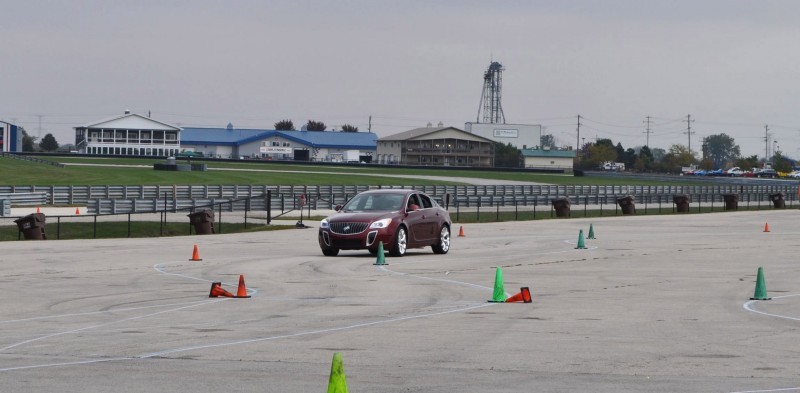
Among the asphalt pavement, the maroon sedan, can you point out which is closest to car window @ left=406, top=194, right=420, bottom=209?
the maroon sedan

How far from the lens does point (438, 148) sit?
7466 inches

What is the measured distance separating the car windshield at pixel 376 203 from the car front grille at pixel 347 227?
0.94 meters

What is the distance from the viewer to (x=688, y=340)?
13.7 m

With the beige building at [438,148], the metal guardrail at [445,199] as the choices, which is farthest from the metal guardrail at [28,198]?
the beige building at [438,148]

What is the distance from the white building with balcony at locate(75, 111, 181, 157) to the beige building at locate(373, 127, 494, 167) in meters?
32.6

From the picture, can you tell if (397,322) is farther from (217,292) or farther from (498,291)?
(217,292)

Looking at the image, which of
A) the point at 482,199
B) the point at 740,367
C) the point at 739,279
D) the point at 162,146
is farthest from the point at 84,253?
the point at 162,146

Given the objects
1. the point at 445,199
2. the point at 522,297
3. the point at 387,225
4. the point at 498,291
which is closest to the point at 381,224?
the point at 387,225

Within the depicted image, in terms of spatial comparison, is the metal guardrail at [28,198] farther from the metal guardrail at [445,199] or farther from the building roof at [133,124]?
the building roof at [133,124]

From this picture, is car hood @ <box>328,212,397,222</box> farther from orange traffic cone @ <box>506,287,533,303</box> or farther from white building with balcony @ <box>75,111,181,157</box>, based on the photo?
white building with balcony @ <box>75,111,181,157</box>

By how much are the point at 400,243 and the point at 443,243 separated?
2.20 metres

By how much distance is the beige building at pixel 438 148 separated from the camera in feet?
622

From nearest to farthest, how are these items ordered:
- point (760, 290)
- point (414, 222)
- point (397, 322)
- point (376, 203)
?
point (397, 322) < point (760, 290) < point (414, 222) < point (376, 203)

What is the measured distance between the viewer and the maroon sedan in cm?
2814
